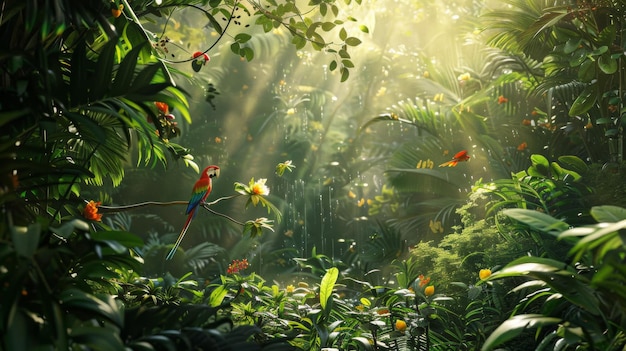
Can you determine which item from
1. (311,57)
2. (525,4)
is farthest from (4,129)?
(311,57)

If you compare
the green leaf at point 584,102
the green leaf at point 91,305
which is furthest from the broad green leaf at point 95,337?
the green leaf at point 584,102

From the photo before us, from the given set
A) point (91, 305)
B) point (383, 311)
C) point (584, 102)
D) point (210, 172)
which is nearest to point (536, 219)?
point (383, 311)

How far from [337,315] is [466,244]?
0.97 metres

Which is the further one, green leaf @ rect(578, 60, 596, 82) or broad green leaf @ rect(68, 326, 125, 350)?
green leaf @ rect(578, 60, 596, 82)

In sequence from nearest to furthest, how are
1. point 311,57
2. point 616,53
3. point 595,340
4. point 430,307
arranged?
point 595,340, point 430,307, point 616,53, point 311,57

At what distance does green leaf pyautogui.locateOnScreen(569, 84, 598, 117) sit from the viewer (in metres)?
3.24

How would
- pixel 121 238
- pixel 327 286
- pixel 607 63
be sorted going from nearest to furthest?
pixel 121 238 < pixel 327 286 < pixel 607 63

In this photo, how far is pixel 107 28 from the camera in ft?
5.60

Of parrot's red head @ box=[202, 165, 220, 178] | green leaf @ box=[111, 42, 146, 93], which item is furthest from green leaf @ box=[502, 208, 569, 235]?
parrot's red head @ box=[202, 165, 220, 178]

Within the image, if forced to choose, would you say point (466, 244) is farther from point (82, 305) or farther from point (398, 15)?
point (398, 15)

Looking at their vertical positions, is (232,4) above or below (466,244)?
above

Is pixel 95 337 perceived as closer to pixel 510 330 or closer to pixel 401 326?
pixel 510 330

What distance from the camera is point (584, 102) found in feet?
10.7

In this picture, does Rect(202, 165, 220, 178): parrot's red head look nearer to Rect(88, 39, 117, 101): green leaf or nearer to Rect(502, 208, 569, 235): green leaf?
Rect(88, 39, 117, 101): green leaf
